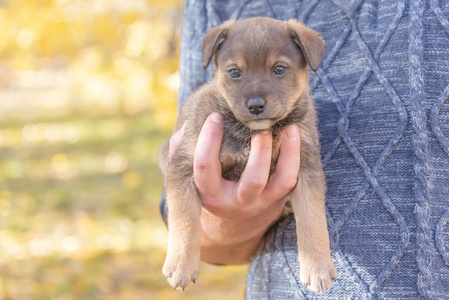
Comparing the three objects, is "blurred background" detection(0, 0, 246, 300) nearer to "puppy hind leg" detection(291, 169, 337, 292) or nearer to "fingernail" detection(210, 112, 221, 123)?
"fingernail" detection(210, 112, 221, 123)

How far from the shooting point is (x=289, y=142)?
2.40 metres

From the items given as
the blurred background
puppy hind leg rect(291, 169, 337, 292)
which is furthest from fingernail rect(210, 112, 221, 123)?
the blurred background

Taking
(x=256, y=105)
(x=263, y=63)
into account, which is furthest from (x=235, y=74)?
(x=256, y=105)

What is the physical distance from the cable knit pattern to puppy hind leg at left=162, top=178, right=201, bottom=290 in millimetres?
351

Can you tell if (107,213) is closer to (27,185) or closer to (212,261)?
(27,185)

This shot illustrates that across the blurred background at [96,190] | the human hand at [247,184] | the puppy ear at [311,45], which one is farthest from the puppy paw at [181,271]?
the blurred background at [96,190]

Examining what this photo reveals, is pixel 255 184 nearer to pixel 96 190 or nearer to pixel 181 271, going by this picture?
pixel 181 271

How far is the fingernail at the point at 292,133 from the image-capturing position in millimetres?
2408

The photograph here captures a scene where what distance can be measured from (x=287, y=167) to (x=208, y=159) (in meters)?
0.35

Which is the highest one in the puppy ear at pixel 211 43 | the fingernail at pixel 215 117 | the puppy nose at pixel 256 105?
the puppy ear at pixel 211 43

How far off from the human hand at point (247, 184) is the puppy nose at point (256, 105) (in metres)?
0.10

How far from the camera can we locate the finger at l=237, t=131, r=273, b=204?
2307 mm

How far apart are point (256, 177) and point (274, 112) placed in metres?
0.33

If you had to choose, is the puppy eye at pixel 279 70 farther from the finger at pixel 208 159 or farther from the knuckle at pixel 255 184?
the knuckle at pixel 255 184
